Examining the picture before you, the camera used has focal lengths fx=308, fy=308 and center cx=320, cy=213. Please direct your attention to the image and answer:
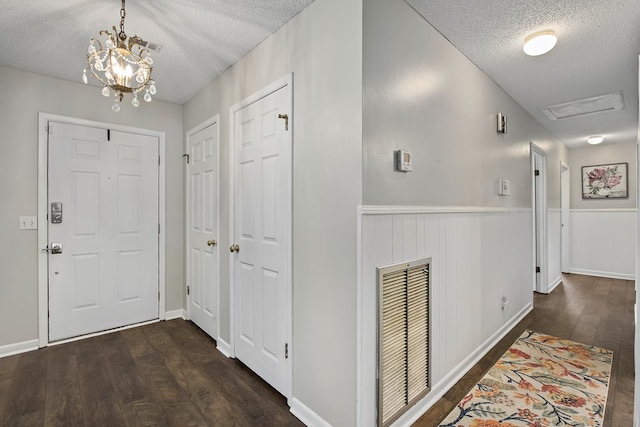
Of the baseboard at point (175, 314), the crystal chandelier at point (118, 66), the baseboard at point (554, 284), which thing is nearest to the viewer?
the crystal chandelier at point (118, 66)

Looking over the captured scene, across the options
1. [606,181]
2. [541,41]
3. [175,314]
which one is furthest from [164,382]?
[606,181]

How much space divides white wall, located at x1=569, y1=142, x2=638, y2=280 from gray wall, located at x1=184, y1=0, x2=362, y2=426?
609 centimetres

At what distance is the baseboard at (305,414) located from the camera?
1.74 metres

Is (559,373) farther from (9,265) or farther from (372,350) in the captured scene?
(9,265)

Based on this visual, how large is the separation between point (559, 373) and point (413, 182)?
1.94 m

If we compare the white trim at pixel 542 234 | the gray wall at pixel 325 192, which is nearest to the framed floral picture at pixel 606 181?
the white trim at pixel 542 234

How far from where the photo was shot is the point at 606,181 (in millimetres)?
5445

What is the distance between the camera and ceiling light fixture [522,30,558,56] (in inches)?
82.4

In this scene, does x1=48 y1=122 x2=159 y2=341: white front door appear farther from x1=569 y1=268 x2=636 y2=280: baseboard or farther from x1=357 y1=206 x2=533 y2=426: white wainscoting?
x1=569 y1=268 x2=636 y2=280: baseboard

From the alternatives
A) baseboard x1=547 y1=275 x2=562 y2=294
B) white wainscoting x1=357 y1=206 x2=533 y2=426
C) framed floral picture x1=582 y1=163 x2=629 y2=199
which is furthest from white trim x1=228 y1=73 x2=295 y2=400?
framed floral picture x1=582 y1=163 x2=629 y2=199

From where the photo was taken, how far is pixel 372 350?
1593 millimetres

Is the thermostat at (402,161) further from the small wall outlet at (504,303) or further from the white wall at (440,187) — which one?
the small wall outlet at (504,303)

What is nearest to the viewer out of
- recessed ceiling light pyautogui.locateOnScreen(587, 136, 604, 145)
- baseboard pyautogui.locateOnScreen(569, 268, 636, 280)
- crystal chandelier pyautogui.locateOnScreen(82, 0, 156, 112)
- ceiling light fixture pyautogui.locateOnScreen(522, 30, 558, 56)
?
crystal chandelier pyautogui.locateOnScreen(82, 0, 156, 112)

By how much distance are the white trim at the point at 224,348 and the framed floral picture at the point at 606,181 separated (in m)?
6.60
